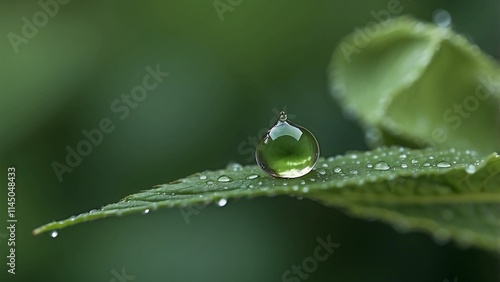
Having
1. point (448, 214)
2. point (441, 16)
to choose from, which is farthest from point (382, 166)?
point (441, 16)

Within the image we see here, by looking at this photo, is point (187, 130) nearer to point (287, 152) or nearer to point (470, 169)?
point (287, 152)

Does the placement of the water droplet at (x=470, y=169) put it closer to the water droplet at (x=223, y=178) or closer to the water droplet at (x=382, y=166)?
the water droplet at (x=382, y=166)

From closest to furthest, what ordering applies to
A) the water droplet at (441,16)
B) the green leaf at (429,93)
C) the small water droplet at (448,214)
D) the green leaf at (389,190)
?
1. the green leaf at (389,190)
2. the small water droplet at (448,214)
3. the green leaf at (429,93)
4. the water droplet at (441,16)

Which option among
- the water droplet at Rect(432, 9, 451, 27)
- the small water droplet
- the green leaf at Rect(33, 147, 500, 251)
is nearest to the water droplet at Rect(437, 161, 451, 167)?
the green leaf at Rect(33, 147, 500, 251)

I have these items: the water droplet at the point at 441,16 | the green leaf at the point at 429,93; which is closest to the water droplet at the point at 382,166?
the green leaf at the point at 429,93

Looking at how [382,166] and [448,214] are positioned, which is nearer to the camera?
[382,166]

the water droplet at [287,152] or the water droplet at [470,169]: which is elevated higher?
the water droplet at [287,152]
